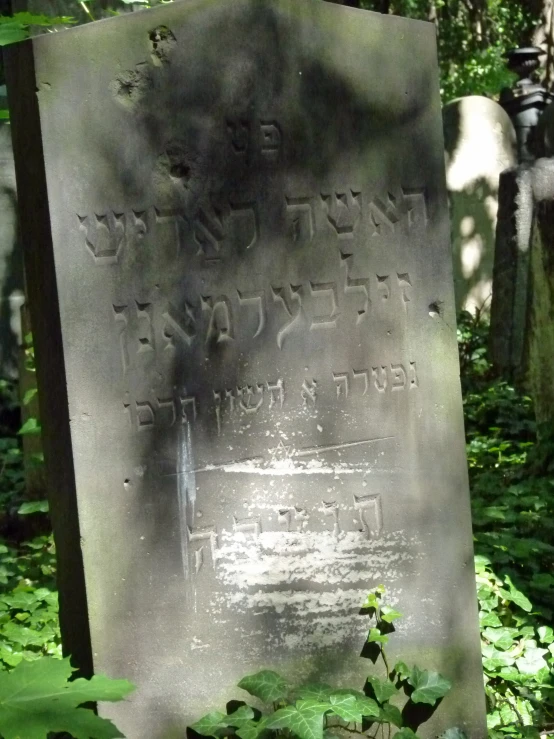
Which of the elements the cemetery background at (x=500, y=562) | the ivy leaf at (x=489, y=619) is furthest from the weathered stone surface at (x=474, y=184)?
the ivy leaf at (x=489, y=619)

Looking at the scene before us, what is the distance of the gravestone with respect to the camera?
105 inches

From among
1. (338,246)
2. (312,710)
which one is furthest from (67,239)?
(312,710)

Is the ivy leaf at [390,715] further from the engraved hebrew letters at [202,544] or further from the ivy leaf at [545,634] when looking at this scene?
the ivy leaf at [545,634]

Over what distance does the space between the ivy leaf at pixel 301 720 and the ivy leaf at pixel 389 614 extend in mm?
399

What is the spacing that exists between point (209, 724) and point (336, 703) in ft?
1.14

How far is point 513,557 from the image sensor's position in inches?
163

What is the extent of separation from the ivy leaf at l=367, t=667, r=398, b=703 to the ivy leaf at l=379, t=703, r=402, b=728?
25mm

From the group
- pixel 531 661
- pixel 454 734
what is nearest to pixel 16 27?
pixel 454 734

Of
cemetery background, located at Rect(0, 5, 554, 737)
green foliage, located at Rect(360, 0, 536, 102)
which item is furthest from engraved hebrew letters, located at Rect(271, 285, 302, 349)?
green foliage, located at Rect(360, 0, 536, 102)

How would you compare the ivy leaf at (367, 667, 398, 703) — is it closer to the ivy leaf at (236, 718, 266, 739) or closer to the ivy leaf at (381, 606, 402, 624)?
the ivy leaf at (381, 606, 402, 624)

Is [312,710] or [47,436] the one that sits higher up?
[47,436]

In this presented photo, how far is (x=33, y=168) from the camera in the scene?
2.64 meters

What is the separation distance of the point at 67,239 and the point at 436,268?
3.70ft

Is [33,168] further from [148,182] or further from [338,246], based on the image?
[338,246]
